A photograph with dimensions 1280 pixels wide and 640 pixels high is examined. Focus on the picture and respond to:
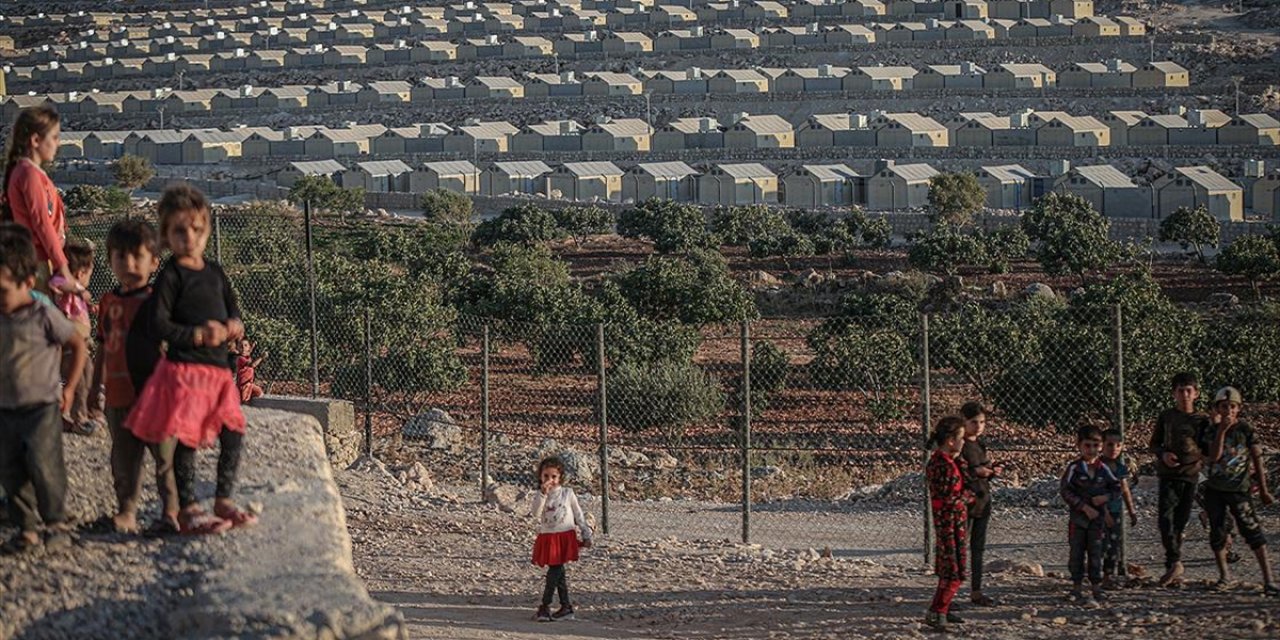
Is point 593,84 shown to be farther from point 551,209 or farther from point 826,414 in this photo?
point 826,414

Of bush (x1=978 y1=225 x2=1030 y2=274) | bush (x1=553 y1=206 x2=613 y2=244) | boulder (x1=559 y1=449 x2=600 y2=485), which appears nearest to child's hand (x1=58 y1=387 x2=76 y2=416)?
boulder (x1=559 y1=449 x2=600 y2=485)

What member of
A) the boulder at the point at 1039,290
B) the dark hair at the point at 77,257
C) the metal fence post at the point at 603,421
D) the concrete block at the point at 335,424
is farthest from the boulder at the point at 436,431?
the boulder at the point at 1039,290

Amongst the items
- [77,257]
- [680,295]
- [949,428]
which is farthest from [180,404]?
[680,295]

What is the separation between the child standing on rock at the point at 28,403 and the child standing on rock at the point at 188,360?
0.97 feet

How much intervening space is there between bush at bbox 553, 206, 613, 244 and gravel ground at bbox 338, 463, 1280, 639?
3807 centimetres

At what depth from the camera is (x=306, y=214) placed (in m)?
15.4

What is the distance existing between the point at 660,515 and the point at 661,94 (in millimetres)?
73421

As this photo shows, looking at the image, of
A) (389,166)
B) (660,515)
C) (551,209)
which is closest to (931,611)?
(660,515)

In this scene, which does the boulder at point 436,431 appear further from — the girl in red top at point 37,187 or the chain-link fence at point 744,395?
the girl in red top at point 37,187

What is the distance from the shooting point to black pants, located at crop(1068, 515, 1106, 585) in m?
10.7

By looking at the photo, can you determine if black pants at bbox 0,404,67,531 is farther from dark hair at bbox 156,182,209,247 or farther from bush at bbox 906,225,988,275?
bush at bbox 906,225,988,275

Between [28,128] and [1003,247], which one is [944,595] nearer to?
[28,128]

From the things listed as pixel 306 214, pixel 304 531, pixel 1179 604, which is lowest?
pixel 1179 604

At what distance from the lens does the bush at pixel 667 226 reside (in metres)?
48.8
